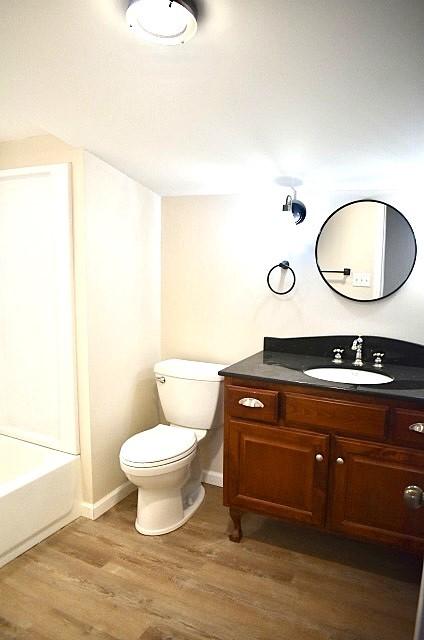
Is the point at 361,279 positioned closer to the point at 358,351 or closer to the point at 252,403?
→ the point at 358,351

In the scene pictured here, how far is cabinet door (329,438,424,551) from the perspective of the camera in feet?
5.38

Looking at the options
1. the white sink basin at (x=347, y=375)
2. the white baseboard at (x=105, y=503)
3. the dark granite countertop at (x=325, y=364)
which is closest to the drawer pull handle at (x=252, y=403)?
the dark granite countertop at (x=325, y=364)

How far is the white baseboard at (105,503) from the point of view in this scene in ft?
7.23

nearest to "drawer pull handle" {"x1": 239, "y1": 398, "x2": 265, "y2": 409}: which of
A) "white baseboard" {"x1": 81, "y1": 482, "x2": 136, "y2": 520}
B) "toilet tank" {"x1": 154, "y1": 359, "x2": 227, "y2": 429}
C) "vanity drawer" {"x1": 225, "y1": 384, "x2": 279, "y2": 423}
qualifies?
"vanity drawer" {"x1": 225, "y1": 384, "x2": 279, "y2": 423}

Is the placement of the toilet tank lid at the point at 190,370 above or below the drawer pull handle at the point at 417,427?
above

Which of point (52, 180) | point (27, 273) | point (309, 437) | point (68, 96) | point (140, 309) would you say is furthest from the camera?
point (140, 309)

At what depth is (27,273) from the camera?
7.28 feet

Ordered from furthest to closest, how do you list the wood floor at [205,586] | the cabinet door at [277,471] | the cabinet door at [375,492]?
the cabinet door at [277,471], the cabinet door at [375,492], the wood floor at [205,586]

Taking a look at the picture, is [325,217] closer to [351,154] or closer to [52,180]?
[351,154]

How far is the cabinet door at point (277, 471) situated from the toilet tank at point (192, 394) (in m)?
0.36

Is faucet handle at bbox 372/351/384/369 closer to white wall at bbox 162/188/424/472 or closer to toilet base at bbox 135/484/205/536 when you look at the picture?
white wall at bbox 162/188/424/472

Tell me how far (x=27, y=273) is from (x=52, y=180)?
1.68 ft

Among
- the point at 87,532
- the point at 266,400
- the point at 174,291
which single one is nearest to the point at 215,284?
the point at 174,291

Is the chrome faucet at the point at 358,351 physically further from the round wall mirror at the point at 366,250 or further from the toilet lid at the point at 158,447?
the toilet lid at the point at 158,447
